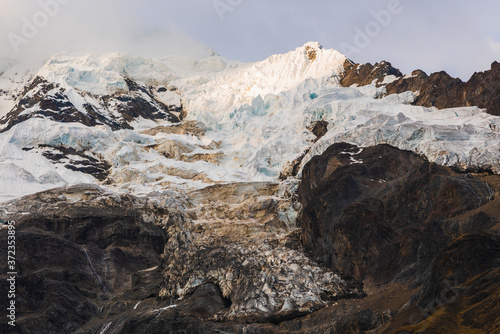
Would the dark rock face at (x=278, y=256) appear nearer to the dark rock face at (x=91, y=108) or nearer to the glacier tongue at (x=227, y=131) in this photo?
the glacier tongue at (x=227, y=131)

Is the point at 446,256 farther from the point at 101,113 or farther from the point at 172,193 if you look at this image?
the point at 101,113

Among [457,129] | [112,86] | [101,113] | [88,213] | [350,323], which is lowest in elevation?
[350,323]

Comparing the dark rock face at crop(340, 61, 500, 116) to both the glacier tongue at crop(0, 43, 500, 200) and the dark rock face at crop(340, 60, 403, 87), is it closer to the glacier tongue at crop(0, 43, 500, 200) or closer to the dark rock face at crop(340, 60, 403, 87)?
the dark rock face at crop(340, 60, 403, 87)

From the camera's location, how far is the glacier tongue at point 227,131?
4028 inches

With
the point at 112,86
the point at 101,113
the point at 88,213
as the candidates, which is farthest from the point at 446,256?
the point at 112,86

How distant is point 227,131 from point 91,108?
45540mm

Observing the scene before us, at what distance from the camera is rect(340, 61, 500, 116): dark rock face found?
112 metres

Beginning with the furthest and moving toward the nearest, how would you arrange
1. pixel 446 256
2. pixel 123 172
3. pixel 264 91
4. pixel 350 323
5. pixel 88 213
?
1. pixel 264 91
2. pixel 123 172
3. pixel 88 213
4. pixel 350 323
5. pixel 446 256

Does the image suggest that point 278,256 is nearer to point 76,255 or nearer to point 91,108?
point 76,255

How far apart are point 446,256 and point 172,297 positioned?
41.1 m

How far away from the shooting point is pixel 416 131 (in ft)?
323

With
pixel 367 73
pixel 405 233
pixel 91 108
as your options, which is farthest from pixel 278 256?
pixel 91 108

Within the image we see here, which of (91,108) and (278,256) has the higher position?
(91,108)

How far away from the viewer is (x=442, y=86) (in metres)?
127
